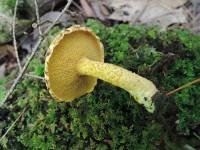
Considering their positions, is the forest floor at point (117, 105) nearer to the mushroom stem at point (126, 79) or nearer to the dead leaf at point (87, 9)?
the mushroom stem at point (126, 79)

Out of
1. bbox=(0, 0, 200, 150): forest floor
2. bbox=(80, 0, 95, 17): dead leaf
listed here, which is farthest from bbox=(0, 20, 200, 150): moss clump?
bbox=(80, 0, 95, 17): dead leaf

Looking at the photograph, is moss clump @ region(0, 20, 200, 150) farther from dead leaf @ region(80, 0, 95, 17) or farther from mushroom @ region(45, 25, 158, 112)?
dead leaf @ region(80, 0, 95, 17)

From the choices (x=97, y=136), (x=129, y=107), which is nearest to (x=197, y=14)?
(x=129, y=107)

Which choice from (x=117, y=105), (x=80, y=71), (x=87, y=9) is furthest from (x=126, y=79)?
(x=87, y=9)

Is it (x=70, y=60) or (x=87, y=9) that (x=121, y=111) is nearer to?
(x=70, y=60)

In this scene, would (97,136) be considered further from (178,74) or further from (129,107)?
(178,74)

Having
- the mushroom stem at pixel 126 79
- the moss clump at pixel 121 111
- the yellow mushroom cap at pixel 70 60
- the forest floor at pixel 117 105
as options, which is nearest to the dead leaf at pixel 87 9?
the forest floor at pixel 117 105
